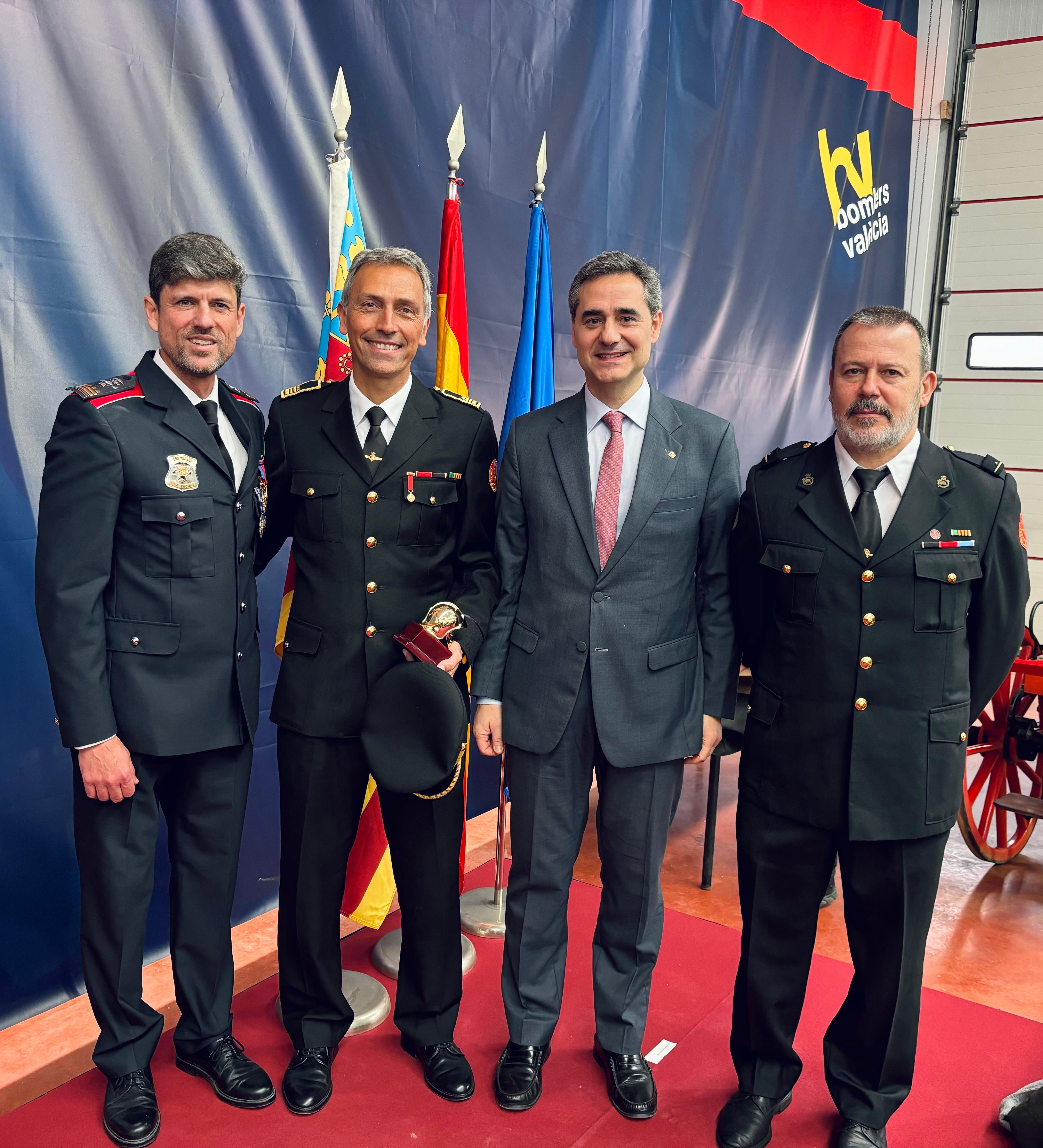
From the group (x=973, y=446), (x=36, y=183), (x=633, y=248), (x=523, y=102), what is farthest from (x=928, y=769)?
(x=973, y=446)

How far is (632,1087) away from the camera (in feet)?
6.61

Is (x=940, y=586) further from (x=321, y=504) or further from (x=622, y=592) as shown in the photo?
(x=321, y=504)

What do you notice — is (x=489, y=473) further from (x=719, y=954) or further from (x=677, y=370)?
(x=677, y=370)

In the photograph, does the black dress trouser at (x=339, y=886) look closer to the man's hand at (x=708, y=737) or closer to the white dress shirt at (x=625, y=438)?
the man's hand at (x=708, y=737)

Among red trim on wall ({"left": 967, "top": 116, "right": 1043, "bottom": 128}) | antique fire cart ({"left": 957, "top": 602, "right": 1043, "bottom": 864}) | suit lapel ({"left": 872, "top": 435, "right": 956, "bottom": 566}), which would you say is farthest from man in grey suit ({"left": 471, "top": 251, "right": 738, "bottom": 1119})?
red trim on wall ({"left": 967, "top": 116, "right": 1043, "bottom": 128})

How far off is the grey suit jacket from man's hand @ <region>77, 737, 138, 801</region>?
691 mm

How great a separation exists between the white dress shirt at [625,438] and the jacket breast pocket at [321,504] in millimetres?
506

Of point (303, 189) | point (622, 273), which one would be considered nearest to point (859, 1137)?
point (622, 273)

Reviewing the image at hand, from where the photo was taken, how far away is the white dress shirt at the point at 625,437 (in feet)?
6.29

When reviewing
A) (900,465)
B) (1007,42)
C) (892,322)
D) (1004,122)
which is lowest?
(900,465)

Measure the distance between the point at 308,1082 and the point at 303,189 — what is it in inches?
92.4

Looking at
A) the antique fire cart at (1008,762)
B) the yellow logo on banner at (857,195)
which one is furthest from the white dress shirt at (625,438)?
the yellow logo on banner at (857,195)

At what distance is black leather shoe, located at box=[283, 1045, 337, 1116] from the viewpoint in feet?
6.53

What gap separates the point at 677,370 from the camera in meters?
4.85
